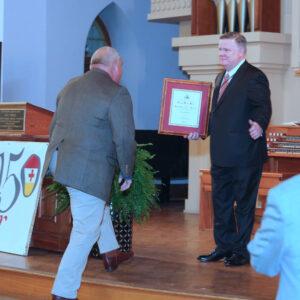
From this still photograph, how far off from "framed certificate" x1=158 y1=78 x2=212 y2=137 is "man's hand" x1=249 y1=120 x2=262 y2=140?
61 cm

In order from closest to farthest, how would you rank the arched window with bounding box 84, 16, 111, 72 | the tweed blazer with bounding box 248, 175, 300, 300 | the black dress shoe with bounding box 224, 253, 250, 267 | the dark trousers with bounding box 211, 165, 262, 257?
the tweed blazer with bounding box 248, 175, 300, 300 < the dark trousers with bounding box 211, 165, 262, 257 < the black dress shoe with bounding box 224, 253, 250, 267 < the arched window with bounding box 84, 16, 111, 72

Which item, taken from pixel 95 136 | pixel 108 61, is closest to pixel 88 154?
pixel 95 136

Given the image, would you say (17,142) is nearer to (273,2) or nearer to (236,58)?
(236,58)

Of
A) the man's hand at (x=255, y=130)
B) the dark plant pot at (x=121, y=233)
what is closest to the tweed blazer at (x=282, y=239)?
the man's hand at (x=255, y=130)

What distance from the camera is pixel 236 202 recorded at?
458 cm

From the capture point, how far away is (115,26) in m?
8.71

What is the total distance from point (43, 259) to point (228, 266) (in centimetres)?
142

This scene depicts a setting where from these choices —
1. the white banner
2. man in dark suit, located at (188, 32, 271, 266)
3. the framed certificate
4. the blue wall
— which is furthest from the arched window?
man in dark suit, located at (188, 32, 271, 266)

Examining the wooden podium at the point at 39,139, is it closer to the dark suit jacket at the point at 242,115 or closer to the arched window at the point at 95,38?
the dark suit jacket at the point at 242,115

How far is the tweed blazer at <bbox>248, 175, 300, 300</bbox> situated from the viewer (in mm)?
1674

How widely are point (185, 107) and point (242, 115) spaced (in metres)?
0.60

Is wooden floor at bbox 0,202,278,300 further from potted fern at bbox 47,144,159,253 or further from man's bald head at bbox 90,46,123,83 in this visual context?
man's bald head at bbox 90,46,123,83

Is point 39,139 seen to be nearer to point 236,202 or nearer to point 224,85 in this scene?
Answer: point 224,85

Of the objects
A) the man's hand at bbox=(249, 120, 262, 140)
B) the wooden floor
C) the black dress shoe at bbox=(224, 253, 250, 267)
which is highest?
the man's hand at bbox=(249, 120, 262, 140)
